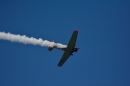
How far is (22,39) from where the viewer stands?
30.9 m

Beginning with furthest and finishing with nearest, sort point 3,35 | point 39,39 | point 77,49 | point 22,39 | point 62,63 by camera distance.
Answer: point 62,63
point 77,49
point 39,39
point 22,39
point 3,35

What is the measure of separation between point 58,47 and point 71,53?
2.62m

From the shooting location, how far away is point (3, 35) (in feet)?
92.1

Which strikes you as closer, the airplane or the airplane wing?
the airplane wing

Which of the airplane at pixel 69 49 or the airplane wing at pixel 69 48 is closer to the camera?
the airplane wing at pixel 69 48

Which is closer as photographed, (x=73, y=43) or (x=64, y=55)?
(x=73, y=43)

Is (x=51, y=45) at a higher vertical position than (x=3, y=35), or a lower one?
higher

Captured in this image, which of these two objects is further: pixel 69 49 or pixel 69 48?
pixel 69 49

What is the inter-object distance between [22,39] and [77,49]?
10421 millimetres

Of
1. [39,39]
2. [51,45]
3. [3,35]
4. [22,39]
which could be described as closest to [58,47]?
[51,45]

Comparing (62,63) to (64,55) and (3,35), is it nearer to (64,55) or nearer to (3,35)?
(64,55)

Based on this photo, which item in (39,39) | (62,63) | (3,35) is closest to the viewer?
(3,35)

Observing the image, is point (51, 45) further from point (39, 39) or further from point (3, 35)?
point (3, 35)

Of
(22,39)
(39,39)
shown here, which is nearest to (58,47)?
(39,39)
